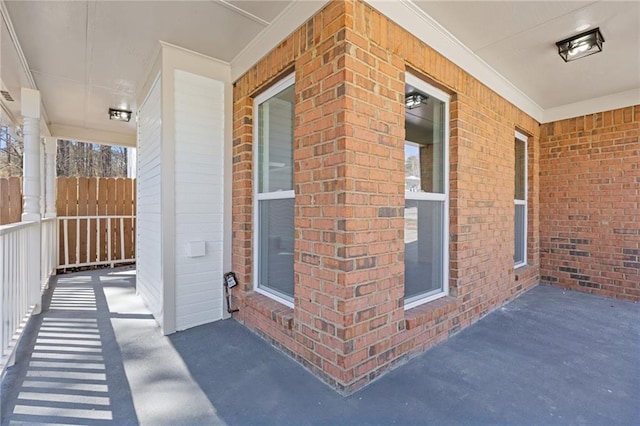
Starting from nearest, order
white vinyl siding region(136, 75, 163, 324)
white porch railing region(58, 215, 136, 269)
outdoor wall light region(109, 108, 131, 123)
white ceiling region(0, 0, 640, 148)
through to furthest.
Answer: white ceiling region(0, 0, 640, 148) < white vinyl siding region(136, 75, 163, 324) < outdoor wall light region(109, 108, 131, 123) < white porch railing region(58, 215, 136, 269)

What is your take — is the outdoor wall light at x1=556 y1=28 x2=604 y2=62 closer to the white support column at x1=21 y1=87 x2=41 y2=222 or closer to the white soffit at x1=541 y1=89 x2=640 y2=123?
the white soffit at x1=541 y1=89 x2=640 y2=123

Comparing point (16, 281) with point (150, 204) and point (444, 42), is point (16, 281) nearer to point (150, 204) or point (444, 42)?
point (150, 204)

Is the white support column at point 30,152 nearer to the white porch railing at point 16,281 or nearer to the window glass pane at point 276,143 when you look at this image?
the white porch railing at point 16,281

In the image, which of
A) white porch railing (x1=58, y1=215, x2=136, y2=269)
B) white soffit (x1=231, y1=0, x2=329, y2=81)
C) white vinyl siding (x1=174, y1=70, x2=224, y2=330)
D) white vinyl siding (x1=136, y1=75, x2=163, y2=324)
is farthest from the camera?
white porch railing (x1=58, y1=215, x2=136, y2=269)

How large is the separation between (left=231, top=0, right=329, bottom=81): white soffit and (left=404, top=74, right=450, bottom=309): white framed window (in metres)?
1.00

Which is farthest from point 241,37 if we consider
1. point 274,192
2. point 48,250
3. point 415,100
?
point 48,250

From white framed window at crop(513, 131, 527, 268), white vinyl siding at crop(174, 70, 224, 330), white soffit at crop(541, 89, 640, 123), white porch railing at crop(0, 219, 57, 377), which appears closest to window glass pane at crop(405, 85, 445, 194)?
white vinyl siding at crop(174, 70, 224, 330)

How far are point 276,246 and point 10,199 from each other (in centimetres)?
579

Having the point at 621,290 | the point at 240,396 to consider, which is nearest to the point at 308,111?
the point at 240,396

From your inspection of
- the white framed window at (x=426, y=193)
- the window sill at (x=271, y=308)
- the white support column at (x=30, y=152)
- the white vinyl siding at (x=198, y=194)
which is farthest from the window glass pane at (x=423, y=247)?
the white support column at (x=30, y=152)

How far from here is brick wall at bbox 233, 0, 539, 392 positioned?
204 centimetres

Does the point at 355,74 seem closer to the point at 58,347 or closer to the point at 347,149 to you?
the point at 347,149

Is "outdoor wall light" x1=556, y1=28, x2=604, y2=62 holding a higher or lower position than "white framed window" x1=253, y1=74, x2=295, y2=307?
higher

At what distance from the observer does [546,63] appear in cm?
329
